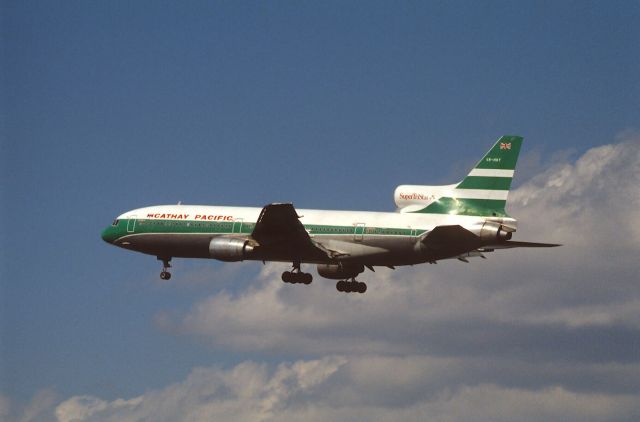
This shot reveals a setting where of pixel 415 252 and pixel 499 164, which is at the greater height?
pixel 499 164

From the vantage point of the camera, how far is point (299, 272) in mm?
78750

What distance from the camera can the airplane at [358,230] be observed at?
72000 mm

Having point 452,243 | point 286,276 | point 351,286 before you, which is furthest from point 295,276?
point 452,243

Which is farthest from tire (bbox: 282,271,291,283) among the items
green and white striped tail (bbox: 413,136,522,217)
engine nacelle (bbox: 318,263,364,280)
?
green and white striped tail (bbox: 413,136,522,217)

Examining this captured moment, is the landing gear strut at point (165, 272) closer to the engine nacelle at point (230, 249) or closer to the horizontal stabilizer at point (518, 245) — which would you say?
the engine nacelle at point (230, 249)

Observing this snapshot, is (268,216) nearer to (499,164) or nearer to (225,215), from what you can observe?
(225,215)

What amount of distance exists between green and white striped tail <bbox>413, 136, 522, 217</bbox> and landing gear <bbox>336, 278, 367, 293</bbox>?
9.96m

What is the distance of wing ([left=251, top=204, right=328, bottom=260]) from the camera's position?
72.6m

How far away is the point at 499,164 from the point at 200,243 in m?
→ 20.6

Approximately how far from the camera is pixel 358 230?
2948 inches

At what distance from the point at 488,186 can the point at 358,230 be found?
864 cm

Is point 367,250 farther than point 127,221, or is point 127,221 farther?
point 127,221

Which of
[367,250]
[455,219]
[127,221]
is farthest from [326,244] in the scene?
[127,221]

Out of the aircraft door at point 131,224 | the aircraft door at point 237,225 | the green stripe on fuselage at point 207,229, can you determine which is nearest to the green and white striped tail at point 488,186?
the green stripe on fuselage at point 207,229
